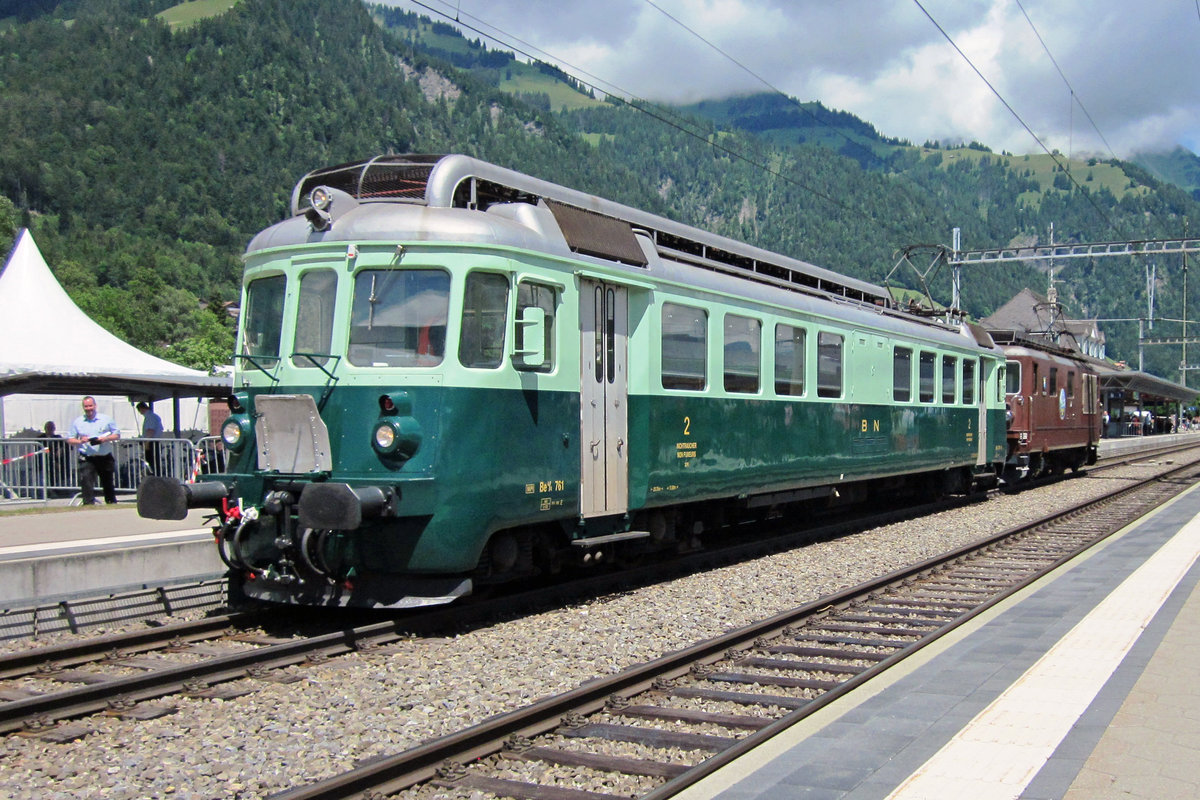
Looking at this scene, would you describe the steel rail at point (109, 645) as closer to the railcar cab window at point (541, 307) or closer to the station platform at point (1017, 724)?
the railcar cab window at point (541, 307)

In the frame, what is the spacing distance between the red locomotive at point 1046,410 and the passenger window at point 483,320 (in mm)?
15439

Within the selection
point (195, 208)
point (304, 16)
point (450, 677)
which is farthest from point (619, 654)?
point (304, 16)

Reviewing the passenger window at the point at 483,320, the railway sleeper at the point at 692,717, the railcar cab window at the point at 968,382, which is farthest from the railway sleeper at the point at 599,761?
the railcar cab window at the point at 968,382

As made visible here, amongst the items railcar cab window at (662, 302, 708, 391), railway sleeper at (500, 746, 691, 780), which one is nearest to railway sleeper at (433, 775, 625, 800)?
railway sleeper at (500, 746, 691, 780)

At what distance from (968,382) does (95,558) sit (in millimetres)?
14849

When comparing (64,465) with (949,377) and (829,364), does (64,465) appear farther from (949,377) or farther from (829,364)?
(949,377)

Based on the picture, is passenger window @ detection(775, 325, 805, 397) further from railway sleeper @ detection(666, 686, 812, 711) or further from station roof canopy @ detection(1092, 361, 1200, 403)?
station roof canopy @ detection(1092, 361, 1200, 403)

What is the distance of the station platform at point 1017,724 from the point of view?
4539mm

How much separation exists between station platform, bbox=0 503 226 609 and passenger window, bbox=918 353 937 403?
36.0 ft

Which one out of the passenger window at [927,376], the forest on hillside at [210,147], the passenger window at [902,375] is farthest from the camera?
the forest on hillside at [210,147]

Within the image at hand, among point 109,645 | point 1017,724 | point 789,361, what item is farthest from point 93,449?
point 1017,724

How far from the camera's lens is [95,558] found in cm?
930

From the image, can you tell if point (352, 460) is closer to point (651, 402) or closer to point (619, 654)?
point (619, 654)

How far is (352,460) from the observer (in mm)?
7699
